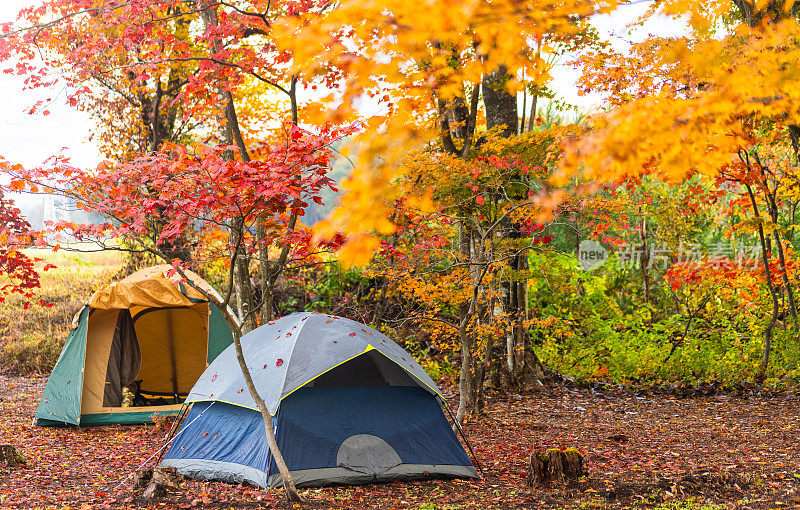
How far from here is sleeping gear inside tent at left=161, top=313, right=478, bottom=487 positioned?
4.63 meters

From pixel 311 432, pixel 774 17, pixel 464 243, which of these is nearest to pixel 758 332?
pixel 464 243

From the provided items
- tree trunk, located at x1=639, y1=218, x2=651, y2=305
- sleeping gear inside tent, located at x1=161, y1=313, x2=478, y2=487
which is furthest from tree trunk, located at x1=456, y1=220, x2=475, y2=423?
tree trunk, located at x1=639, y1=218, x2=651, y2=305

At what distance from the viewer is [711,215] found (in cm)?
1396

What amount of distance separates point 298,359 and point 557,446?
8.77 ft

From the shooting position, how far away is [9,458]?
5.24 meters

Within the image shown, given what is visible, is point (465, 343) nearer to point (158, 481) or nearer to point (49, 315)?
point (158, 481)

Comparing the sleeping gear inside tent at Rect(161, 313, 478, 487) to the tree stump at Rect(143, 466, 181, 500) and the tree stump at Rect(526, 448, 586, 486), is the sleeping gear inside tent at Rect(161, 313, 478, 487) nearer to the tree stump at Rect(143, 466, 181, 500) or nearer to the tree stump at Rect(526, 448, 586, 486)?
the tree stump at Rect(143, 466, 181, 500)

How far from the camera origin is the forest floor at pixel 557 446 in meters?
4.12

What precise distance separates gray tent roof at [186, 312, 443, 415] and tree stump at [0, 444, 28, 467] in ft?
4.91

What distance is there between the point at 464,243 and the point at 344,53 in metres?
5.26

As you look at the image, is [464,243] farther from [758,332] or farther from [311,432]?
[758,332]

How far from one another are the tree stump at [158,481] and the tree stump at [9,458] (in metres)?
1.51

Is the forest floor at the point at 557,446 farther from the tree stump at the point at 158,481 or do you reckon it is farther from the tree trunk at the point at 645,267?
the tree trunk at the point at 645,267

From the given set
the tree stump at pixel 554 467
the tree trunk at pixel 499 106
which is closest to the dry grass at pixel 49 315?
the tree trunk at pixel 499 106
